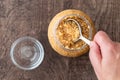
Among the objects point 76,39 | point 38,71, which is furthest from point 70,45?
point 38,71

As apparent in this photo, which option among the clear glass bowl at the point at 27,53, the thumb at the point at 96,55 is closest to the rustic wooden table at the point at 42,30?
the clear glass bowl at the point at 27,53

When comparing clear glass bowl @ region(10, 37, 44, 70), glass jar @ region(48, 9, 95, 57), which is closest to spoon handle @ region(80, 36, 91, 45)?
glass jar @ region(48, 9, 95, 57)

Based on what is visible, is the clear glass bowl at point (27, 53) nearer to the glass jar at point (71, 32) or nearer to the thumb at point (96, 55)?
the glass jar at point (71, 32)

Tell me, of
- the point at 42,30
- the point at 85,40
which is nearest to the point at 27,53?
the point at 42,30

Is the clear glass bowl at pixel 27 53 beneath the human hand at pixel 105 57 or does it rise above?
beneath

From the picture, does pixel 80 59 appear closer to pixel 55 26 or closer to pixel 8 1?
pixel 55 26

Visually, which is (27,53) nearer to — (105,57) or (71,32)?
(71,32)

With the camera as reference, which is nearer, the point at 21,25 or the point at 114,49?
the point at 114,49
